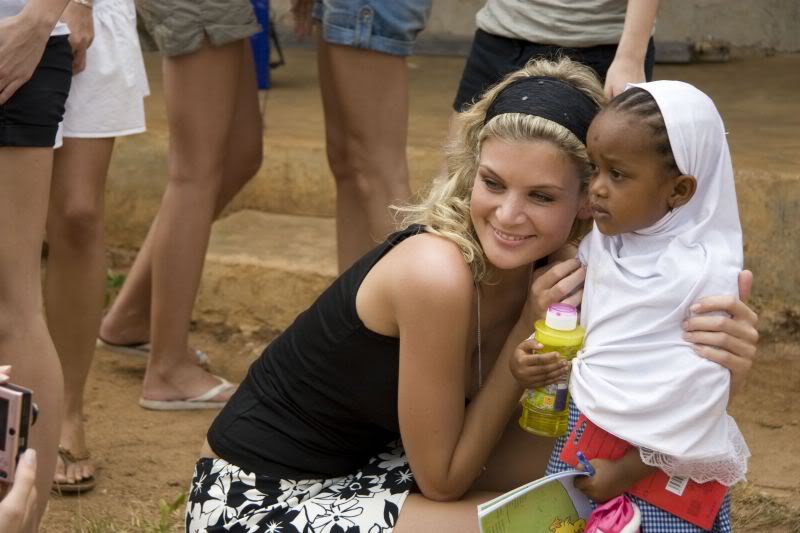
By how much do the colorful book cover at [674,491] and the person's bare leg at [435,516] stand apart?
0.98 ft

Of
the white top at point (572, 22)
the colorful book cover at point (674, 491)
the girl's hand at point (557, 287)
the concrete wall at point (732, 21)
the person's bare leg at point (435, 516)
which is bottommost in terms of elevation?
the concrete wall at point (732, 21)

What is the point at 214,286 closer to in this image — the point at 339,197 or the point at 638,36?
the point at 339,197

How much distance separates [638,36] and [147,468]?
170cm

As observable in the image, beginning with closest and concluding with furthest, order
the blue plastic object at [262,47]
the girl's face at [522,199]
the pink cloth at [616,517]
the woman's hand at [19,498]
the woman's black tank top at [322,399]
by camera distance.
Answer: the woman's hand at [19,498], the pink cloth at [616,517], the girl's face at [522,199], the woman's black tank top at [322,399], the blue plastic object at [262,47]

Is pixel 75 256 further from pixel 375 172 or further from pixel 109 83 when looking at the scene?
pixel 375 172

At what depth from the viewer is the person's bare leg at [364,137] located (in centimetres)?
336

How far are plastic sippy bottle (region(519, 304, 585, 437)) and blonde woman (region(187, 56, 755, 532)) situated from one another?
36mm


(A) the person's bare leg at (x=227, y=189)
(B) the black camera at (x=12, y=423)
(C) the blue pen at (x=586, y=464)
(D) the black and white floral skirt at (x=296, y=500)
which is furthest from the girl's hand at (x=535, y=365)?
(A) the person's bare leg at (x=227, y=189)

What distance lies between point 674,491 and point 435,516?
0.44 meters

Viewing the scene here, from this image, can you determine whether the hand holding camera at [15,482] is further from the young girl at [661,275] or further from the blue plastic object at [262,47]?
the blue plastic object at [262,47]

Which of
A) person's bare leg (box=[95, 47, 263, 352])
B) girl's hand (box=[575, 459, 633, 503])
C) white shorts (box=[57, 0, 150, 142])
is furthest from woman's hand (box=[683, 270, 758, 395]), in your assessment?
person's bare leg (box=[95, 47, 263, 352])

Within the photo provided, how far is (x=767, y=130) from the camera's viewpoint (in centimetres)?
490

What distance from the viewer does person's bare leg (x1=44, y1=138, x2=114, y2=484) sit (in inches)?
116

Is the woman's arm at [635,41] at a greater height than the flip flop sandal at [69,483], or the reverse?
the woman's arm at [635,41]
